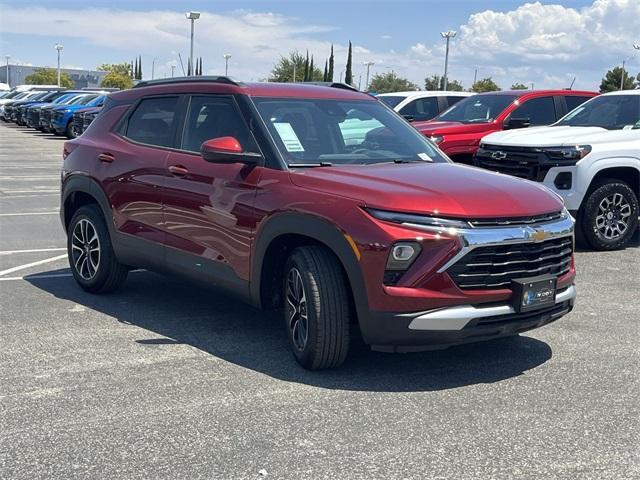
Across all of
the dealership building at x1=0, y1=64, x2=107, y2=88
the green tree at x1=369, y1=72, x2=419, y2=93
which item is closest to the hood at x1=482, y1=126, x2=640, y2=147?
the green tree at x1=369, y1=72, x2=419, y2=93

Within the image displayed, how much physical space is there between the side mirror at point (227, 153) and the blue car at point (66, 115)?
82.3 feet

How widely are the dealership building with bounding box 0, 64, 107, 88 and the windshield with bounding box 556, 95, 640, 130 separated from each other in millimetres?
118593

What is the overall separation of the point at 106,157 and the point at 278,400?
313cm

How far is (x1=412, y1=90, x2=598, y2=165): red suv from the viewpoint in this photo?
12.0 metres

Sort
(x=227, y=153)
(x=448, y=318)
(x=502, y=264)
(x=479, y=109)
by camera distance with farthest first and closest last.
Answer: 1. (x=479, y=109)
2. (x=227, y=153)
3. (x=502, y=264)
4. (x=448, y=318)

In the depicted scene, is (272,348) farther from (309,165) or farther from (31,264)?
(31,264)

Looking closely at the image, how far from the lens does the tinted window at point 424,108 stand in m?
15.7

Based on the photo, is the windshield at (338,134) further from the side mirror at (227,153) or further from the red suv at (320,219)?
the side mirror at (227,153)

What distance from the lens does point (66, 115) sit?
2944cm

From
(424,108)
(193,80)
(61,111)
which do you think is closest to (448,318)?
(193,80)

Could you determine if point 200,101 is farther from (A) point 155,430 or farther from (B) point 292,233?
(A) point 155,430

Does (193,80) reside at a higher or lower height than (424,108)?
lower

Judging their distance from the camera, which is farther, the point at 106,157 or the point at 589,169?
the point at 589,169

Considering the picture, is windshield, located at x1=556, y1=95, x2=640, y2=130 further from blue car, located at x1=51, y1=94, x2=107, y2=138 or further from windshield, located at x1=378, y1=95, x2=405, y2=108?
blue car, located at x1=51, y1=94, x2=107, y2=138
